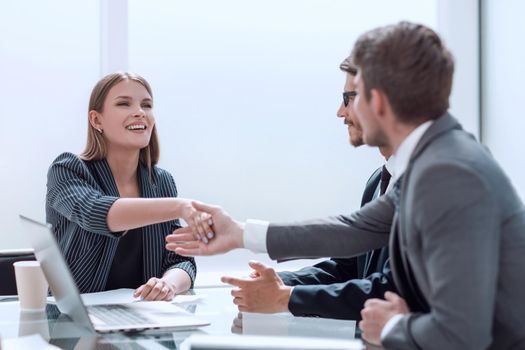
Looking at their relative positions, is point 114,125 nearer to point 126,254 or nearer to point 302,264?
point 126,254

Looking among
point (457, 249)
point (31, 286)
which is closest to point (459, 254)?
point (457, 249)

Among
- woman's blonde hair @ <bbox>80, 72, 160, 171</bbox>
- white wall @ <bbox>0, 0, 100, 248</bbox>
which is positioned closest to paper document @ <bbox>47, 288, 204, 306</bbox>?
woman's blonde hair @ <bbox>80, 72, 160, 171</bbox>

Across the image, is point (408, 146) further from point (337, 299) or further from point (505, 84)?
point (505, 84)

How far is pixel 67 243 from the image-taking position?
3049mm

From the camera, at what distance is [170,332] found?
1.98 meters

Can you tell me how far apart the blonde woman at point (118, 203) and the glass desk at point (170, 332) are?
1.15ft

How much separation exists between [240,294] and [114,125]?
4.01 feet

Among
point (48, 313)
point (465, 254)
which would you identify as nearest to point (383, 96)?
point (465, 254)

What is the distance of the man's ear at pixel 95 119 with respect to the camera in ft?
10.7

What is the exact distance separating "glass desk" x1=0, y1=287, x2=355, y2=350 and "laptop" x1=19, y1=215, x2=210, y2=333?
3 centimetres

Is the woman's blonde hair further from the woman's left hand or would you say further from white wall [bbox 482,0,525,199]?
white wall [bbox 482,0,525,199]

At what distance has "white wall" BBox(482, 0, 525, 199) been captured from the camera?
4.45 meters

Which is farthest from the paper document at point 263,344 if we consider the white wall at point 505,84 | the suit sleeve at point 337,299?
the white wall at point 505,84

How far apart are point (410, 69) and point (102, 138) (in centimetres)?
190
